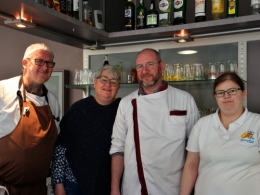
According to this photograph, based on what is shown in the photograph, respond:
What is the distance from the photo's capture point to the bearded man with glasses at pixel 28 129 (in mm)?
1504

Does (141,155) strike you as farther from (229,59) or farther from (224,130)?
(229,59)

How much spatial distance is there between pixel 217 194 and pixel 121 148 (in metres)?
0.54

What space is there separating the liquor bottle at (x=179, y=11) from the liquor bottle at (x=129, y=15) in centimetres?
34

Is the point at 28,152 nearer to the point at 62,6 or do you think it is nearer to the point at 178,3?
the point at 62,6

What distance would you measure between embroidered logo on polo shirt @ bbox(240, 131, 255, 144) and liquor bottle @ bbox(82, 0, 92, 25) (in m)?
1.21

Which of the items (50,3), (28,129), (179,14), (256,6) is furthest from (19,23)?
(256,6)

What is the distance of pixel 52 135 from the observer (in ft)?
5.51

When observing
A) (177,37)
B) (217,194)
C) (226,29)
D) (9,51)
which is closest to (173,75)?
(177,37)

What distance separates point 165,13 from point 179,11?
9 centimetres

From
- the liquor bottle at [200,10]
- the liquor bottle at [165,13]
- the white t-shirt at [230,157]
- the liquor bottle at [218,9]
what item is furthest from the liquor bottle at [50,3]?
the white t-shirt at [230,157]

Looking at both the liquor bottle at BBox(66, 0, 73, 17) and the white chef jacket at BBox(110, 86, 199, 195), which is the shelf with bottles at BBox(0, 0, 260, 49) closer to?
the liquor bottle at BBox(66, 0, 73, 17)

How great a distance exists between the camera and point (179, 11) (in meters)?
2.06

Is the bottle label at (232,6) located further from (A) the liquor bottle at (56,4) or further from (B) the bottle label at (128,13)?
(A) the liquor bottle at (56,4)

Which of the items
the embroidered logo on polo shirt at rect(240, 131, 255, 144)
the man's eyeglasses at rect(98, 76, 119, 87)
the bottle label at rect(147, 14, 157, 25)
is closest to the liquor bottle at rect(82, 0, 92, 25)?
the bottle label at rect(147, 14, 157, 25)
